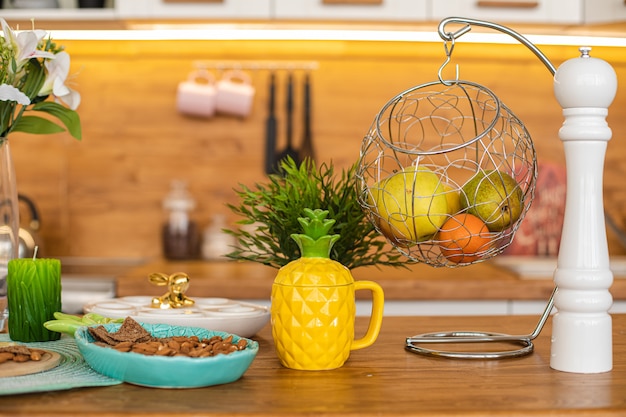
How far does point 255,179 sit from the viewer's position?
8.88 ft

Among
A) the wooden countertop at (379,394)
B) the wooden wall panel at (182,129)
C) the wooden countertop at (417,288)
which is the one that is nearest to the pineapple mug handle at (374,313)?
the wooden countertop at (379,394)

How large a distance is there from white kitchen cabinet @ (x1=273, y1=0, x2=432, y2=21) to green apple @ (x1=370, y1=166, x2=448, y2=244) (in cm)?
138

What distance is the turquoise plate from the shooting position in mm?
813

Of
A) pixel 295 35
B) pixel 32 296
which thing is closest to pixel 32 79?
pixel 32 296

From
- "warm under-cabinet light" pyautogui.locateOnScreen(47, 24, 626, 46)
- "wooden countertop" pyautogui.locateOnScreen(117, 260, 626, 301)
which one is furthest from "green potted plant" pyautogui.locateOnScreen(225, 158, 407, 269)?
"warm under-cabinet light" pyautogui.locateOnScreen(47, 24, 626, 46)

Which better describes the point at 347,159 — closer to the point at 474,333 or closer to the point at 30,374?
the point at 474,333

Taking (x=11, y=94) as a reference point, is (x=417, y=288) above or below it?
below

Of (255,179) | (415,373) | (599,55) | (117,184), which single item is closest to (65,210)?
(117,184)

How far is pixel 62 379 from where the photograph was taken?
32.9 inches

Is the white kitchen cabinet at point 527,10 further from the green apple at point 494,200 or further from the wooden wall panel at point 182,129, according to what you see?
the green apple at point 494,200

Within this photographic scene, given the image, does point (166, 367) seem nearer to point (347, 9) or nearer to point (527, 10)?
point (347, 9)

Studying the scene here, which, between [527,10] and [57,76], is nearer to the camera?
[57,76]

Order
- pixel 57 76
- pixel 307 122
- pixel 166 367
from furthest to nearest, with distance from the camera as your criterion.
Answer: pixel 307 122 < pixel 57 76 < pixel 166 367

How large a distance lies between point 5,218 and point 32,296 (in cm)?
15
